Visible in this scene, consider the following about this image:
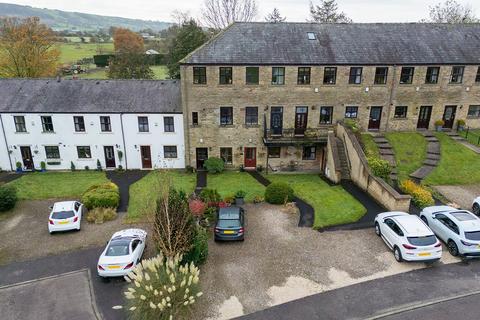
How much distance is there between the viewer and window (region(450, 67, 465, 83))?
2897 centimetres

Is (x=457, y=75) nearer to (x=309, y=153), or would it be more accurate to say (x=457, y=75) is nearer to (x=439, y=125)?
(x=439, y=125)

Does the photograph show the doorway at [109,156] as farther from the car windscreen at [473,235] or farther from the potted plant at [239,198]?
the car windscreen at [473,235]

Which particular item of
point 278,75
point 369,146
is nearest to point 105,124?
point 278,75

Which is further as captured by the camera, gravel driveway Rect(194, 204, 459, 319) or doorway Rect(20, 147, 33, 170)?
doorway Rect(20, 147, 33, 170)

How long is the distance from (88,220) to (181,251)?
9074 millimetres

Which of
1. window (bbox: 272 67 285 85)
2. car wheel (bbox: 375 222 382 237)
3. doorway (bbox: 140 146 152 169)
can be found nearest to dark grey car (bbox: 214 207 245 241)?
car wheel (bbox: 375 222 382 237)

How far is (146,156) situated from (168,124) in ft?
11.6

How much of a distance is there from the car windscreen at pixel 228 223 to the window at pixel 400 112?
63.5ft

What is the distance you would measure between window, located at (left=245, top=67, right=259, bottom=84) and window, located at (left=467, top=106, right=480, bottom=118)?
773 inches

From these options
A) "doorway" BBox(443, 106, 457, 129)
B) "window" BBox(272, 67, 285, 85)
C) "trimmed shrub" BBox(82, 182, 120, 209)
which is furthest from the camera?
"doorway" BBox(443, 106, 457, 129)

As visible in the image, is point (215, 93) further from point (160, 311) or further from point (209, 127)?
point (160, 311)

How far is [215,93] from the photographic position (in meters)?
27.3

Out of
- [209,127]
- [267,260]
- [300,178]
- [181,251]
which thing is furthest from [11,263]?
[300,178]

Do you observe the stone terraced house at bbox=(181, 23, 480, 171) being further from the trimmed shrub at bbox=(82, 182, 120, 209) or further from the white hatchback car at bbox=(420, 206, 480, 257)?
the white hatchback car at bbox=(420, 206, 480, 257)
